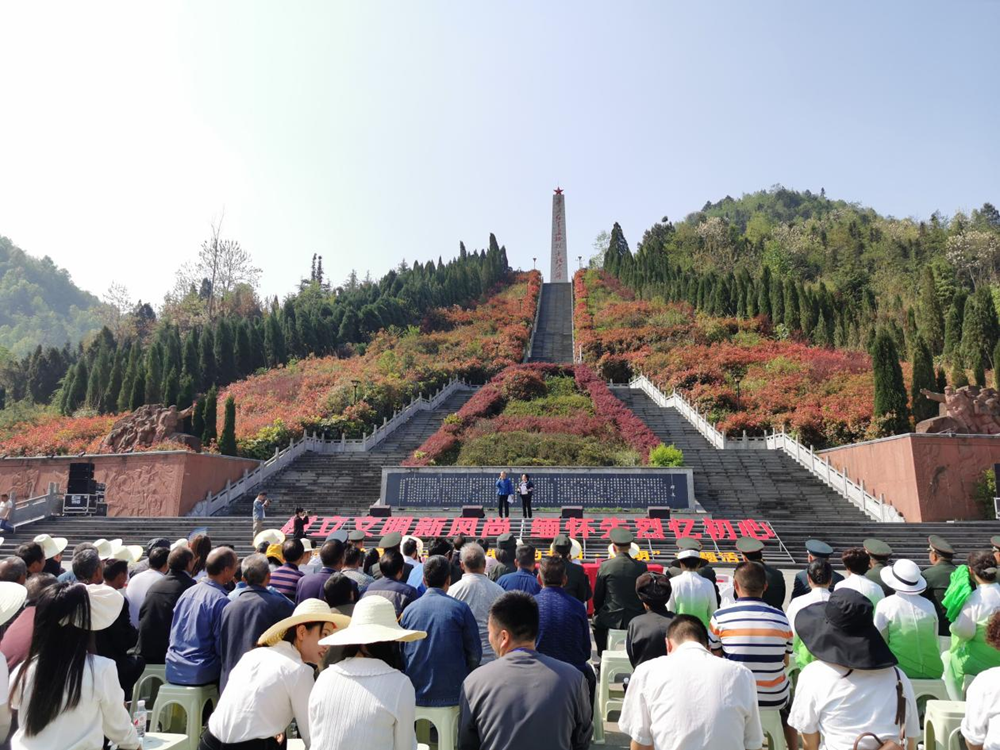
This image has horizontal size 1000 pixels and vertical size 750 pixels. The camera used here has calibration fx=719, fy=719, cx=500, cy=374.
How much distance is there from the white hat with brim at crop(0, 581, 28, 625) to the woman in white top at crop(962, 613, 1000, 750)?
3.92 m

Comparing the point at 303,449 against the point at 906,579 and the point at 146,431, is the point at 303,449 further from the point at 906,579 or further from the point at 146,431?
the point at 906,579

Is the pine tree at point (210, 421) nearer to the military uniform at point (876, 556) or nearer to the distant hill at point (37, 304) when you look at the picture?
the military uniform at point (876, 556)

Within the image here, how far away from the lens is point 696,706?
8.31 ft

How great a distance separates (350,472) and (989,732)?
1848cm

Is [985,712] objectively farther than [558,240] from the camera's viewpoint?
No

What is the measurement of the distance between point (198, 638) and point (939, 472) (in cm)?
1604

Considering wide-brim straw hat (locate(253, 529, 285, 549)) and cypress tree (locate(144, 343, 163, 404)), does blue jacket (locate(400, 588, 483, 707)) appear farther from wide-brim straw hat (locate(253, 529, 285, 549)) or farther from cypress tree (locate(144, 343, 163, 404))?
cypress tree (locate(144, 343, 163, 404))

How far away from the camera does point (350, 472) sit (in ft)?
65.7

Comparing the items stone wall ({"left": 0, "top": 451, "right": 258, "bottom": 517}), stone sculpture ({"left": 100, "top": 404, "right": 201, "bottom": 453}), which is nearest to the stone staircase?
stone sculpture ({"left": 100, "top": 404, "right": 201, "bottom": 453})

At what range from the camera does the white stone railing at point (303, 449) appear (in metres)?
18.0

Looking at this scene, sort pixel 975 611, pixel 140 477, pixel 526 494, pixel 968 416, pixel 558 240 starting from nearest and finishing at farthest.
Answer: pixel 975 611 < pixel 526 494 < pixel 968 416 < pixel 140 477 < pixel 558 240

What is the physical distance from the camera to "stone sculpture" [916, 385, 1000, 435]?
16000 mm

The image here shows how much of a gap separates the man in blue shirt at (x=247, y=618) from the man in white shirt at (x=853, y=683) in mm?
2522

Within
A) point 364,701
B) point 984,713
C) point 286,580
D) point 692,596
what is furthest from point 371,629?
point 692,596
